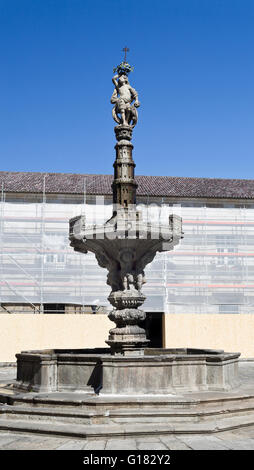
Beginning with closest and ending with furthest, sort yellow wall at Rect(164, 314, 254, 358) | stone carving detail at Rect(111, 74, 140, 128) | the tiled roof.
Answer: stone carving detail at Rect(111, 74, 140, 128) < yellow wall at Rect(164, 314, 254, 358) < the tiled roof

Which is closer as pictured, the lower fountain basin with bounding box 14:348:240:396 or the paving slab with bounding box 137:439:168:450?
the paving slab with bounding box 137:439:168:450

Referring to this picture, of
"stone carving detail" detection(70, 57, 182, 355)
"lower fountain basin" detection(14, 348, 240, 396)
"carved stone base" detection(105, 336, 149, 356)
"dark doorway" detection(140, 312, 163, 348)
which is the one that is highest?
"stone carving detail" detection(70, 57, 182, 355)

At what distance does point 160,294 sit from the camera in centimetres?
2233

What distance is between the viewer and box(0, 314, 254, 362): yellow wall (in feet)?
60.7

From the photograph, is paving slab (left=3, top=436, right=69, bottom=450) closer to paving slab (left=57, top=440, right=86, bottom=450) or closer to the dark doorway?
paving slab (left=57, top=440, right=86, bottom=450)

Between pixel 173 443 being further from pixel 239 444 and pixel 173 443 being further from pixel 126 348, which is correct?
pixel 126 348

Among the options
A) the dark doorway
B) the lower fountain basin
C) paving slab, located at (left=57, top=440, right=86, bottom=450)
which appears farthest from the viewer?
the dark doorway

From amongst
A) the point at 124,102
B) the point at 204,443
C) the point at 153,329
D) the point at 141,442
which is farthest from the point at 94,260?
the point at 204,443

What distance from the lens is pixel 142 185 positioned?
84.7 ft

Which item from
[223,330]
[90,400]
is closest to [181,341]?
[223,330]

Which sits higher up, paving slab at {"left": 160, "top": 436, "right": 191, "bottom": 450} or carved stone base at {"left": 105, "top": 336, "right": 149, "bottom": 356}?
carved stone base at {"left": 105, "top": 336, "right": 149, "bottom": 356}

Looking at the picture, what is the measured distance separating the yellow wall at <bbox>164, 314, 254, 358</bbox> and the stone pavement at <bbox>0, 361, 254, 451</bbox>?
14.3 m

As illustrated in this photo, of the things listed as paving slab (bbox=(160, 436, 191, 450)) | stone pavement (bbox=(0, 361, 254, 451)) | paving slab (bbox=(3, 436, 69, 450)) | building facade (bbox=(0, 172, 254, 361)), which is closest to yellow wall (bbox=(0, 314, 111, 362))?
building facade (bbox=(0, 172, 254, 361))

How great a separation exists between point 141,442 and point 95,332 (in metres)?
14.3
